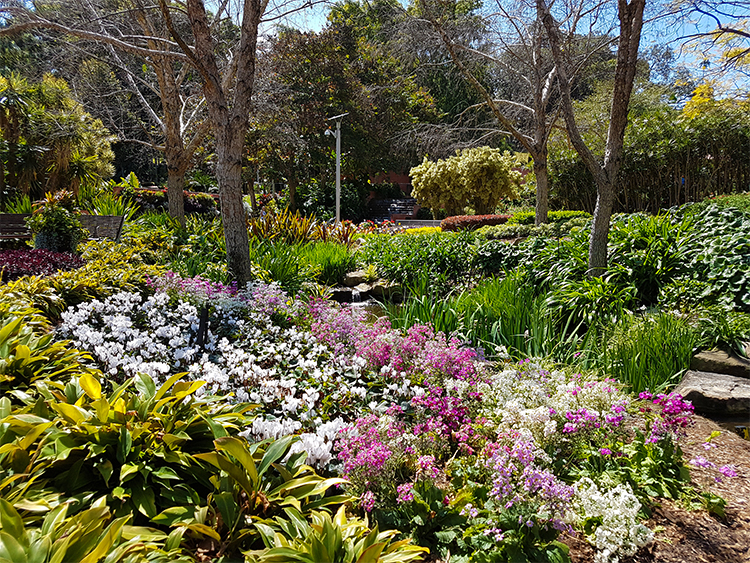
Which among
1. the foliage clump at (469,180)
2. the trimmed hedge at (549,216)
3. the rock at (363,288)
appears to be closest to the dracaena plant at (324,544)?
the rock at (363,288)

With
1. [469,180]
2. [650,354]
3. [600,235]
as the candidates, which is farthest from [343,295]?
[469,180]

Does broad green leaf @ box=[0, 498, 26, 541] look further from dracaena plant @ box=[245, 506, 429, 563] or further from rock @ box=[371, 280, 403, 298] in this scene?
rock @ box=[371, 280, 403, 298]

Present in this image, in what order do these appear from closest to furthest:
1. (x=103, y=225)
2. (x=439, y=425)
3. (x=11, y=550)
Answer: (x=11, y=550) → (x=439, y=425) → (x=103, y=225)

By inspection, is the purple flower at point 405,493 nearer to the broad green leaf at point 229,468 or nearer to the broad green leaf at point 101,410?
the broad green leaf at point 229,468

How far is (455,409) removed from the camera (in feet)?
9.68

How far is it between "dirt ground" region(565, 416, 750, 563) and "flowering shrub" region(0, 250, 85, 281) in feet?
20.1

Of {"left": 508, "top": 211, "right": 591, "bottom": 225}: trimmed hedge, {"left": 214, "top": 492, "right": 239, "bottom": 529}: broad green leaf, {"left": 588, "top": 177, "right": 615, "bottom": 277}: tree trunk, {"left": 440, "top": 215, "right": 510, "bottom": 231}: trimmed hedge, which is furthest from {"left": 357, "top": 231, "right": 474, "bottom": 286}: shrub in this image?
{"left": 440, "top": 215, "right": 510, "bottom": 231}: trimmed hedge

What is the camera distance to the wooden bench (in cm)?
875

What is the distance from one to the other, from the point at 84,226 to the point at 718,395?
9686 mm

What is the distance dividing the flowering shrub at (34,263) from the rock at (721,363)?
6.67 meters

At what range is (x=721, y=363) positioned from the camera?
152 inches

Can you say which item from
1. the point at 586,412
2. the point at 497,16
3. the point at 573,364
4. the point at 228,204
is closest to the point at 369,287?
the point at 228,204

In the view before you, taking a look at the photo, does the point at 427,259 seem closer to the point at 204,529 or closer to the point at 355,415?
the point at 355,415

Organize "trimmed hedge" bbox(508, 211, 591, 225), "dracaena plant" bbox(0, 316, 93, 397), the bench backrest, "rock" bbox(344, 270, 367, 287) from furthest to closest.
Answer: "trimmed hedge" bbox(508, 211, 591, 225), the bench backrest, "rock" bbox(344, 270, 367, 287), "dracaena plant" bbox(0, 316, 93, 397)
